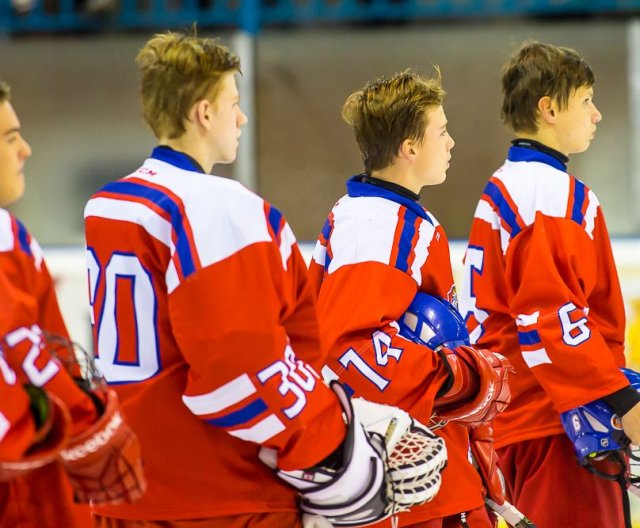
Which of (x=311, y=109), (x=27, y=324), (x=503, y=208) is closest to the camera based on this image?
(x=27, y=324)

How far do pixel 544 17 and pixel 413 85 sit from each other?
2932 millimetres

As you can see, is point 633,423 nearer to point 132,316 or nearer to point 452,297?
point 452,297

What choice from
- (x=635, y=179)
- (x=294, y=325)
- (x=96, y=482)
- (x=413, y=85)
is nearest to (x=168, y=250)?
(x=294, y=325)

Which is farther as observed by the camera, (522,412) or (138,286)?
(522,412)

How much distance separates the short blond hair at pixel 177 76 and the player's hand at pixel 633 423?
1.22m

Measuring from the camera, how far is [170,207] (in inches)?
71.8

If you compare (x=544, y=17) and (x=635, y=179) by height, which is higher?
(x=544, y=17)

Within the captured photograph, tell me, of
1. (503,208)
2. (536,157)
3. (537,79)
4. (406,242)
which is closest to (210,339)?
(406,242)

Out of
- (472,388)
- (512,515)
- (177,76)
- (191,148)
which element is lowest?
(512,515)

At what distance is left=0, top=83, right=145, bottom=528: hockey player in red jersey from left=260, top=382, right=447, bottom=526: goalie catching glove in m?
0.30

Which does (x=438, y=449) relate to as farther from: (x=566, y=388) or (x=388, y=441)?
(x=566, y=388)

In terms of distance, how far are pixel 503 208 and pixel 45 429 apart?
1428 mm

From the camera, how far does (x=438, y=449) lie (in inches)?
78.2

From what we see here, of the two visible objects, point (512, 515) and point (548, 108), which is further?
point (548, 108)
